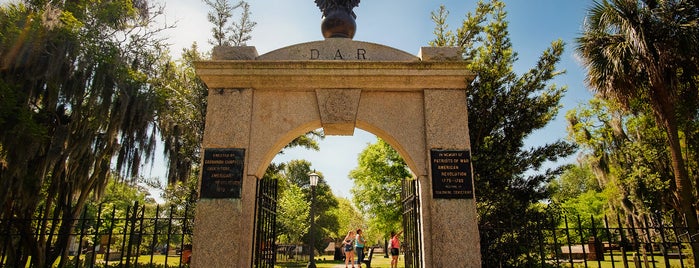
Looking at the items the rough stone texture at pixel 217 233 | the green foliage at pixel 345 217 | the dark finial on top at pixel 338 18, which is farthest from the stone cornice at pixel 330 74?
the green foliage at pixel 345 217

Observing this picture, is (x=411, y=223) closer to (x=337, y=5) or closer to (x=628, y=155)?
(x=337, y=5)

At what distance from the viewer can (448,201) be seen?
5.58 meters

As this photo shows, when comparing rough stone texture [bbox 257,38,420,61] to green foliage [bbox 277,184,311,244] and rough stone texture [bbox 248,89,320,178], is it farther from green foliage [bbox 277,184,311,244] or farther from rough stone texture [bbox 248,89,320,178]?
green foliage [bbox 277,184,311,244]

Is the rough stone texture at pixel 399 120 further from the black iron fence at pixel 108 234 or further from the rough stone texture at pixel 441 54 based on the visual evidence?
the black iron fence at pixel 108 234

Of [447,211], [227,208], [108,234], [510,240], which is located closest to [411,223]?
[447,211]

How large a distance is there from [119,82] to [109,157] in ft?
9.22

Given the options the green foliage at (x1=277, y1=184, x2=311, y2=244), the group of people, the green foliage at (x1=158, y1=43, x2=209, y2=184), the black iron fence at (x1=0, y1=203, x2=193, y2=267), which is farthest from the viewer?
the green foliage at (x1=277, y1=184, x2=311, y2=244)

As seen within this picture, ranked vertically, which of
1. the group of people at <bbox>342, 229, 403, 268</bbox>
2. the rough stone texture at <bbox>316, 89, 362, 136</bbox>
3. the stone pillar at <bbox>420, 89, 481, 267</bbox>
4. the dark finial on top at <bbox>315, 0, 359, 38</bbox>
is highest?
the dark finial on top at <bbox>315, 0, 359, 38</bbox>

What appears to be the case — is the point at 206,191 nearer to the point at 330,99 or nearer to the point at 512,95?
the point at 330,99

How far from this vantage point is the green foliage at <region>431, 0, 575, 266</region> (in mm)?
8555

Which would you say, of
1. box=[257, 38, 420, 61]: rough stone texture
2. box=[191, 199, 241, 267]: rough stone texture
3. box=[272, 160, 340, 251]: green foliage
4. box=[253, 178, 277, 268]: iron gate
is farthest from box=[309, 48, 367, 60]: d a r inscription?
box=[272, 160, 340, 251]: green foliage

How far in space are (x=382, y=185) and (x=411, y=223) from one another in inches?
720

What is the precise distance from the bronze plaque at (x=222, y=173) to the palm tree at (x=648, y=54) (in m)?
9.58

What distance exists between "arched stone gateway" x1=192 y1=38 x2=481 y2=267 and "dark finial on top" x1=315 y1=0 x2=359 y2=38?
1.08 feet
